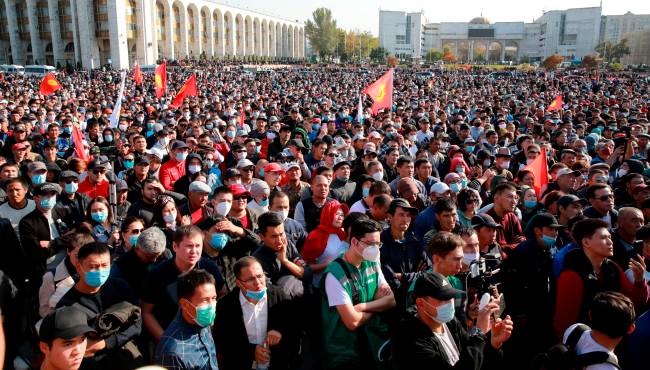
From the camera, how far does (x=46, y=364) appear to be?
7.93 ft

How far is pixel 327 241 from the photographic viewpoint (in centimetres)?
414

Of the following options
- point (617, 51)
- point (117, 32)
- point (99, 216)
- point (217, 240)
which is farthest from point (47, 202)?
point (617, 51)

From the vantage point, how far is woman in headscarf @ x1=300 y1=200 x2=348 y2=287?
4.10 meters

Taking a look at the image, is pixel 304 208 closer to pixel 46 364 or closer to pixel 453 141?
pixel 46 364

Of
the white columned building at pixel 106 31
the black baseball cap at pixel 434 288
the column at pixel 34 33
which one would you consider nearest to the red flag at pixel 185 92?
the black baseball cap at pixel 434 288

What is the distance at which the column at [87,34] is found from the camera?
55.4 meters

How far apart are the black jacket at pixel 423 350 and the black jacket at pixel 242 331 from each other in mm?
804

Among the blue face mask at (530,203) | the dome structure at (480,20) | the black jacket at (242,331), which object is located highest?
the dome structure at (480,20)

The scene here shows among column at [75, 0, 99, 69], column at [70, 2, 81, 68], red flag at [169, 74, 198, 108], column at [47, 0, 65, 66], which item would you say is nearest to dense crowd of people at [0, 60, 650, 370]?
red flag at [169, 74, 198, 108]

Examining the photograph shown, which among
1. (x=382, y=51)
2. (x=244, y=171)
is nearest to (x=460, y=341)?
(x=244, y=171)

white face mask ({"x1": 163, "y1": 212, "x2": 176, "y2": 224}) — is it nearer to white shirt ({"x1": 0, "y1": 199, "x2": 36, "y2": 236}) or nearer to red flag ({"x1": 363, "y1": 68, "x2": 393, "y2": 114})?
white shirt ({"x1": 0, "y1": 199, "x2": 36, "y2": 236})

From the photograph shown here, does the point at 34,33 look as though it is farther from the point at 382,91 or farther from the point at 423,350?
the point at 423,350

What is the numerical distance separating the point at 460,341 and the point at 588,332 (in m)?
0.64

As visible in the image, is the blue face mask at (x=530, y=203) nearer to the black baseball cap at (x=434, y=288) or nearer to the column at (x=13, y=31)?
the black baseball cap at (x=434, y=288)
